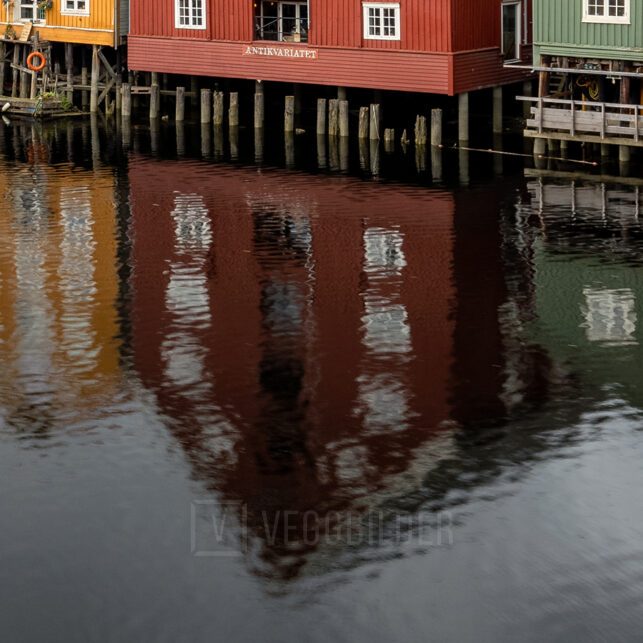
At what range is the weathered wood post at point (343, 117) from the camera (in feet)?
175

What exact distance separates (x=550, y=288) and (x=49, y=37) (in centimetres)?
3138

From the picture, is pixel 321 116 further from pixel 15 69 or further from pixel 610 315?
pixel 610 315

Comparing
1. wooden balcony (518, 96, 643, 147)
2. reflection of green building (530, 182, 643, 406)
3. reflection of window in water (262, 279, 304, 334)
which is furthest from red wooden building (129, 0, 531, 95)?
reflection of window in water (262, 279, 304, 334)

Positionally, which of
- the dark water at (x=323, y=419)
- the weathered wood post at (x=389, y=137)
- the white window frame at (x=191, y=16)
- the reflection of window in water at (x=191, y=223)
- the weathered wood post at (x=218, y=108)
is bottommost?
the dark water at (x=323, y=419)

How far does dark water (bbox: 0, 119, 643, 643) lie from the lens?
20.8m

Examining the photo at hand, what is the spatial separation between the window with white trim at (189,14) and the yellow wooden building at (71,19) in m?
3.24

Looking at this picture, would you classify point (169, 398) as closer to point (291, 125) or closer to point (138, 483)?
point (138, 483)

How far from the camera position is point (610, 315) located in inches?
1280

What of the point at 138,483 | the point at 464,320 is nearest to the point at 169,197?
the point at 464,320

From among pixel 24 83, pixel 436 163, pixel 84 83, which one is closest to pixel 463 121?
pixel 436 163

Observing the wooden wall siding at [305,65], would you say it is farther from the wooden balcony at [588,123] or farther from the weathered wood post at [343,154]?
the wooden balcony at [588,123]

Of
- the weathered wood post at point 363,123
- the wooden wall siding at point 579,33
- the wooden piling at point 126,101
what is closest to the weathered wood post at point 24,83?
the wooden piling at point 126,101

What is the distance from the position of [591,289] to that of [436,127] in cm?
1820

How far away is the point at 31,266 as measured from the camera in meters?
37.1
